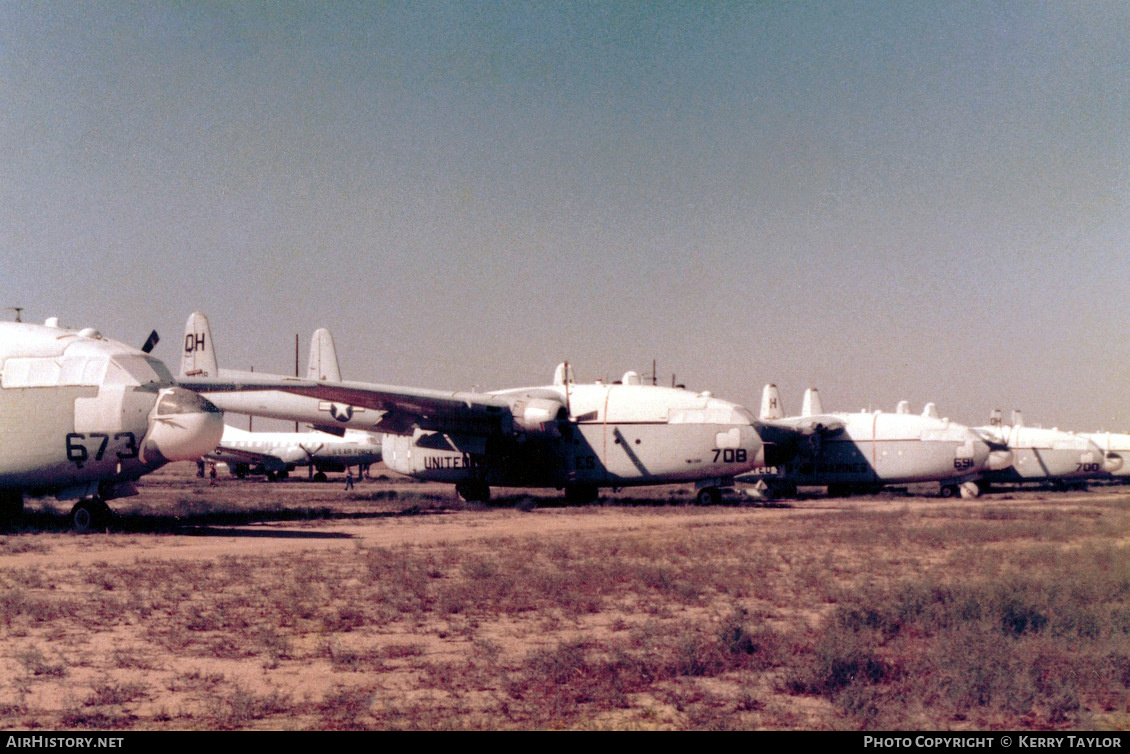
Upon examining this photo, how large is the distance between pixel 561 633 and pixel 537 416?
70.2ft

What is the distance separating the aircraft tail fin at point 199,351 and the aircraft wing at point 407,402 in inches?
106

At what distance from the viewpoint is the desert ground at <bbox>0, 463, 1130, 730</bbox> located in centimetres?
636

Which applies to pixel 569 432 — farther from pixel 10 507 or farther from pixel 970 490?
pixel 970 490

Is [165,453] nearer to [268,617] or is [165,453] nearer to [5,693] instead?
[268,617]

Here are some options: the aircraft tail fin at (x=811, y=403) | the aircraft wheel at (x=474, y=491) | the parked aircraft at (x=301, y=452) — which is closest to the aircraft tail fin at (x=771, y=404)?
the aircraft tail fin at (x=811, y=403)

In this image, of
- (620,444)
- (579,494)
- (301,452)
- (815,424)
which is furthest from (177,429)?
(301,452)

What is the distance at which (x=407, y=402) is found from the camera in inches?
1168

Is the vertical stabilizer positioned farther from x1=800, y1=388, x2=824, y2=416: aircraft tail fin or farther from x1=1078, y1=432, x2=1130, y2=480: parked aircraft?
x1=1078, y1=432, x2=1130, y2=480: parked aircraft

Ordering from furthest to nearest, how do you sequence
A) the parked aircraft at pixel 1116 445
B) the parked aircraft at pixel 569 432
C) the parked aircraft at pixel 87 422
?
the parked aircraft at pixel 1116 445
the parked aircraft at pixel 569 432
the parked aircraft at pixel 87 422

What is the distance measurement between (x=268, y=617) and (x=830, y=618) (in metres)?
5.98

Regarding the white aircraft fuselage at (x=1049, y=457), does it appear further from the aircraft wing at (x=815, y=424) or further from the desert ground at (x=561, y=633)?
the desert ground at (x=561, y=633)

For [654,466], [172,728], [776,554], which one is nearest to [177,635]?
[172,728]

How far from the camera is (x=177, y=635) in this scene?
8.74m

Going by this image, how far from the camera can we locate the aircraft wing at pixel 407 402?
26.6 m
